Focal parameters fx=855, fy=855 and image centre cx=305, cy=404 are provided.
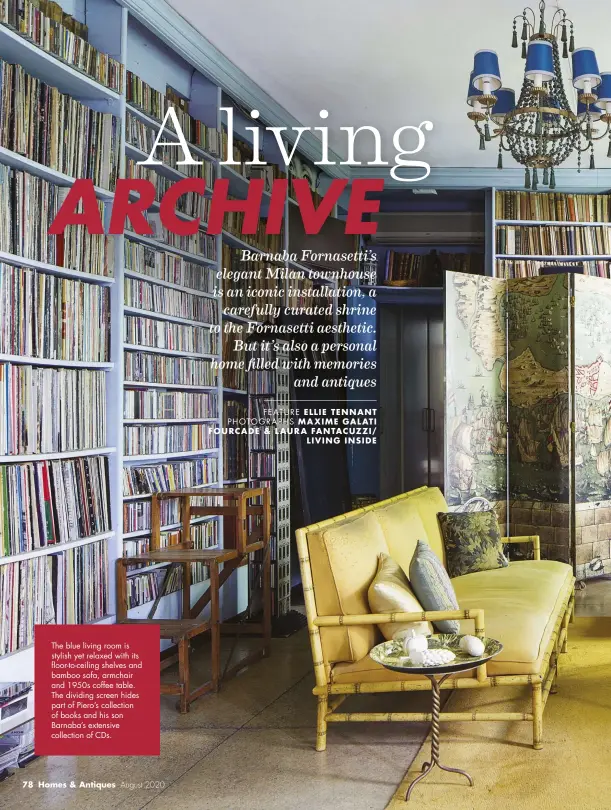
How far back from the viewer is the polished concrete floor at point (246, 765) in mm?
2879

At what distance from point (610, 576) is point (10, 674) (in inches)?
200

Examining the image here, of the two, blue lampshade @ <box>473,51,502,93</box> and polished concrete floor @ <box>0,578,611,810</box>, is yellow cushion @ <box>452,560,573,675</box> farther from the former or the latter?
blue lampshade @ <box>473,51,502,93</box>

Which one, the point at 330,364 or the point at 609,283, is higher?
the point at 609,283

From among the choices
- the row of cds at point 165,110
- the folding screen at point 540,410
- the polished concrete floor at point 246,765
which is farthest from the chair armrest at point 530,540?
the row of cds at point 165,110

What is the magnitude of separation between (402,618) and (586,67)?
2577mm

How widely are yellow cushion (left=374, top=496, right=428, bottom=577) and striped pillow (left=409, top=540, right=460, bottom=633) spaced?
26 centimetres

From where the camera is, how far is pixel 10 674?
11.2 feet

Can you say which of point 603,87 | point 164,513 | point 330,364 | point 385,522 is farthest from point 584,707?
point 330,364

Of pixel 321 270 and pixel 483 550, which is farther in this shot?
pixel 321 270

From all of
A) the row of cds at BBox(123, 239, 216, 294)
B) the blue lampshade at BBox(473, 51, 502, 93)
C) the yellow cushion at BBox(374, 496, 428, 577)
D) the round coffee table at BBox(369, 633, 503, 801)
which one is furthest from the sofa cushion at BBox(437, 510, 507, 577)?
the blue lampshade at BBox(473, 51, 502, 93)

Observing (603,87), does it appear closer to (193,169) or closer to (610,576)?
(193,169)

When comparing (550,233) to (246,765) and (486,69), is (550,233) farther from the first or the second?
(246,765)

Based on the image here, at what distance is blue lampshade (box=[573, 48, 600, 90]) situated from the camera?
12.6 feet
